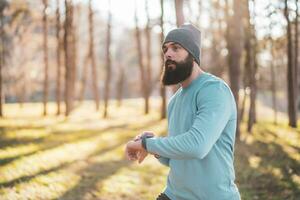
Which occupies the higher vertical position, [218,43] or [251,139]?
[218,43]

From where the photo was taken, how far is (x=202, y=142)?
3.11m

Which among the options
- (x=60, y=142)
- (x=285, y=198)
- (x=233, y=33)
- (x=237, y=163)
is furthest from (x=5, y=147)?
(x=233, y=33)

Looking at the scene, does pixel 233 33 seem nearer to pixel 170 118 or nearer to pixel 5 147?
pixel 5 147

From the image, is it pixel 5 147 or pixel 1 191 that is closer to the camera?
pixel 1 191

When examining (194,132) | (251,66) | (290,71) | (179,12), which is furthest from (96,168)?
(290,71)

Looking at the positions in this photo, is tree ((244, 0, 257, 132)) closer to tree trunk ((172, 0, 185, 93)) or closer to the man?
tree trunk ((172, 0, 185, 93))

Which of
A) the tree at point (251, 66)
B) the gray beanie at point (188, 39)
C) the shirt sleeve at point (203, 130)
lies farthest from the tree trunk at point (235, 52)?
the shirt sleeve at point (203, 130)

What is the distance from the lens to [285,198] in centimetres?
1113

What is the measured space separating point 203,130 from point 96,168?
12.0m

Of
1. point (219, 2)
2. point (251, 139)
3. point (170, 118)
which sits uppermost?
point (219, 2)

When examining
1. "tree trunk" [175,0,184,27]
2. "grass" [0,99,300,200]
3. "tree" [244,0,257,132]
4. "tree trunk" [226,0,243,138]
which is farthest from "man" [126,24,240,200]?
"tree" [244,0,257,132]

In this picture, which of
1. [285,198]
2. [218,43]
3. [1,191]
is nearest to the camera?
[1,191]

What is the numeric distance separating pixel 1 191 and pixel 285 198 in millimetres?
5761

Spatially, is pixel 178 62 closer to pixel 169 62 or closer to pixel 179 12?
pixel 169 62
